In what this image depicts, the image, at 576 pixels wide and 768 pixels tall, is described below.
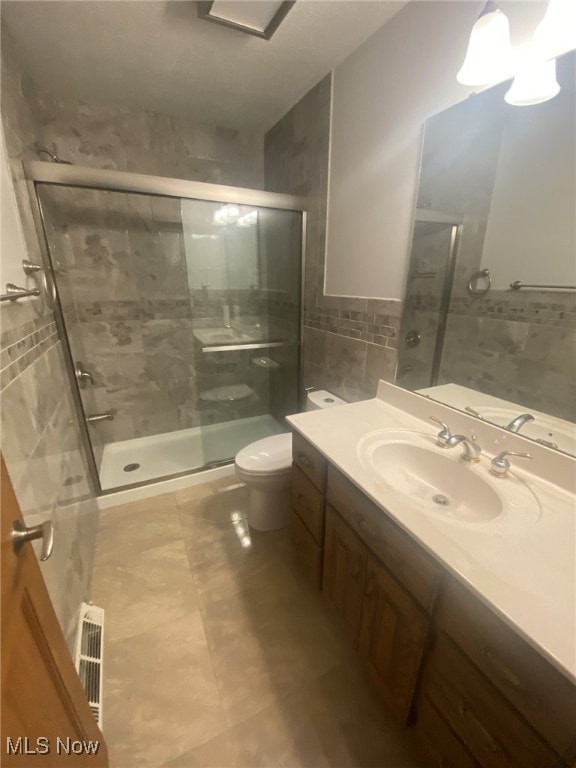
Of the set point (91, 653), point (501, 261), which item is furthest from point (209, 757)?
point (501, 261)

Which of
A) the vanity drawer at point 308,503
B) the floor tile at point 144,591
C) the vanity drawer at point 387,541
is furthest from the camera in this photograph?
the floor tile at point 144,591

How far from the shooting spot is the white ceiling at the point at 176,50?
1.26 metres

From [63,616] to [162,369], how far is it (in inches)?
68.3

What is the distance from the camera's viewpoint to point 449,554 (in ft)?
2.20

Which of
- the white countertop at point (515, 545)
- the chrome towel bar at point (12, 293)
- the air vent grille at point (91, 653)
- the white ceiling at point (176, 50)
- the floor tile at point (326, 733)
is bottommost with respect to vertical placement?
the floor tile at point (326, 733)

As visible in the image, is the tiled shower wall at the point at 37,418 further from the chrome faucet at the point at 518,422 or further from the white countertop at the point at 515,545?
the chrome faucet at the point at 518,422

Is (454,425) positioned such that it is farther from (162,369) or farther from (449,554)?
(162,369)

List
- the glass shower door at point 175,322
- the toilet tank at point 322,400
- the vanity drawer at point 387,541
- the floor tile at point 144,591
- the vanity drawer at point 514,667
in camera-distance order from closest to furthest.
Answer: the vanity drawer at point 514,667 → the vanity drawer at point 387,541 → the floor tile at point 144,591 → the toilet tank at point 322,400 → the glass shower door at point 175,322

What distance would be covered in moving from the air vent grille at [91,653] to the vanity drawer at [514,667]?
1194 mm

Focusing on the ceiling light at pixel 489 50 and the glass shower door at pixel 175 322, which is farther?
the glass shower door at pixel 175 322

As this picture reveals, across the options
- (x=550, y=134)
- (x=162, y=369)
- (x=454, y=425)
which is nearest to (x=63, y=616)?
(x=454, y=425)

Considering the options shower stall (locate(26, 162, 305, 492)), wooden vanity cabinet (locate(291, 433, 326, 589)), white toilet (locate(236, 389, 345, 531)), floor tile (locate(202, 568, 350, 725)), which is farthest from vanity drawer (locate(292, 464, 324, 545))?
shower stall (locate(26, 162, 305, 492))

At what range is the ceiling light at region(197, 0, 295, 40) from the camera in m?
1.21

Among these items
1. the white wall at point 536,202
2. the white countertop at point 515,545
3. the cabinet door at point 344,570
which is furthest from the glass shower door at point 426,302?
the cabinet door at point 344,570
